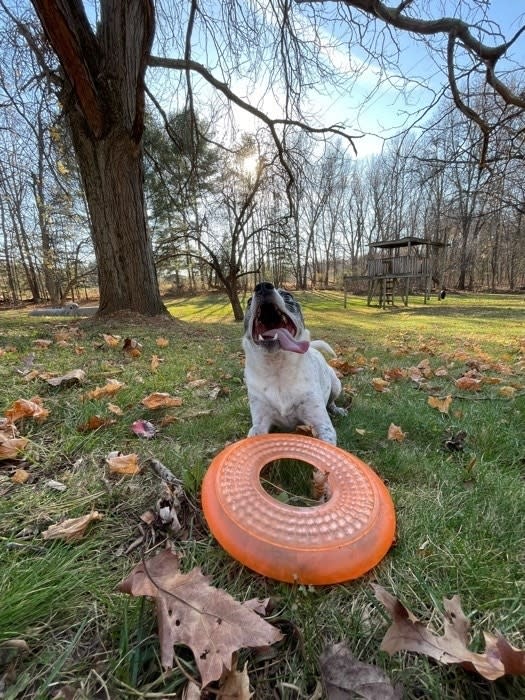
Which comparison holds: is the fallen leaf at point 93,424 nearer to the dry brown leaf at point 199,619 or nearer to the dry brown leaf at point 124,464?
the dry brown leaf at point 124,464

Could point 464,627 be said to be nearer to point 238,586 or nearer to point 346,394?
point 238,586

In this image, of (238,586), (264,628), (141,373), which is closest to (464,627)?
(264,628)

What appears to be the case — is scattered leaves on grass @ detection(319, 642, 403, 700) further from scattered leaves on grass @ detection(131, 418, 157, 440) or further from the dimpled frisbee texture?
scattered leaves on grass @ detection(131, 418, 157, 440)

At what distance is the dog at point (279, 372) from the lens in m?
2.32

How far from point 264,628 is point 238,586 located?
239 mm

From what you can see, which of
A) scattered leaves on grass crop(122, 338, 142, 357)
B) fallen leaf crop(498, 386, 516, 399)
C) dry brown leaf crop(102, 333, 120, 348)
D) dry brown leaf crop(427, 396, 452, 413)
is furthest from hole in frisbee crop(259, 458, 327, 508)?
dry brown leaf crop(102, 333, 120, 348)

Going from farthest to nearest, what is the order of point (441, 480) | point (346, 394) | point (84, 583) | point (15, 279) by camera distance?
point (15, 279), point (346, 394), point (441, 480), point (84, 583)

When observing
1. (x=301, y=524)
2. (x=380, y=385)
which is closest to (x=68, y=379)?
(x=301, y=524)

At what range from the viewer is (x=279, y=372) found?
2369 mm

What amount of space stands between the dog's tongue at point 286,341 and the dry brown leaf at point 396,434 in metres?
0.85

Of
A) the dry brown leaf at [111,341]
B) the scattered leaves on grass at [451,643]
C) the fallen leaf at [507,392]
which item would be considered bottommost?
the fallen leaf at [507,392]

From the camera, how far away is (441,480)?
1.82 metres

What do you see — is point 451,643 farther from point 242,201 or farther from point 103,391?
point 242,201

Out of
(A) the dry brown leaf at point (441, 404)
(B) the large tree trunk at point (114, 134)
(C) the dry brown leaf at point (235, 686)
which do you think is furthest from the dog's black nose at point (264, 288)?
(B) the large tree trunk at point (114, 134)
